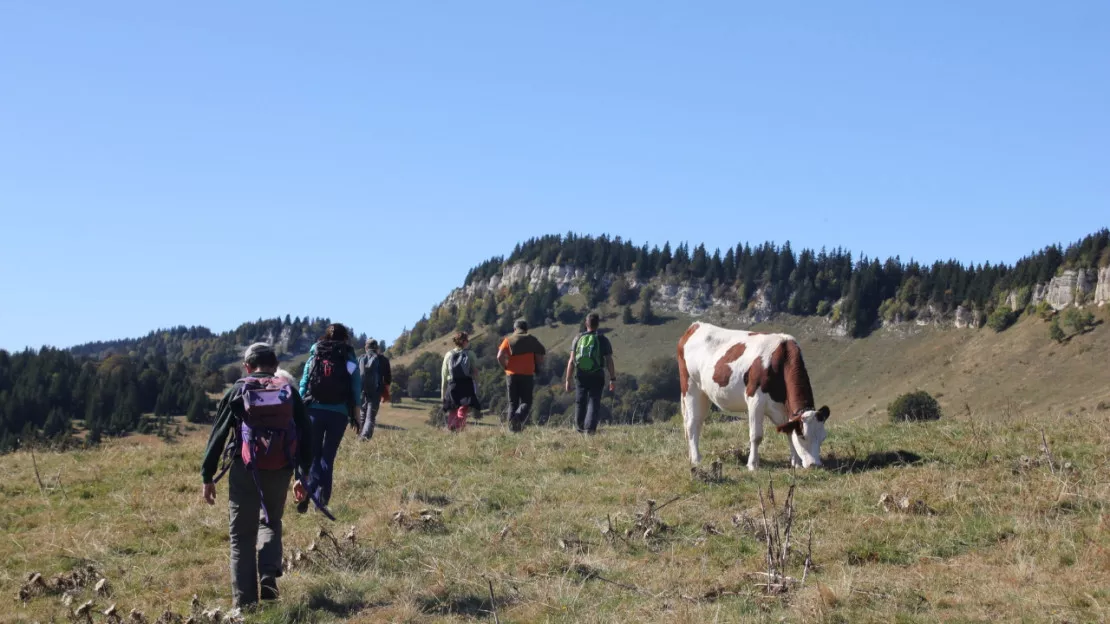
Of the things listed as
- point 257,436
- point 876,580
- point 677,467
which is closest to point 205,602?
point 257,436

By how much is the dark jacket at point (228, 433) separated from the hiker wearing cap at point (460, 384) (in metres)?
9.62

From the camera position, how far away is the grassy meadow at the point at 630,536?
759 cm

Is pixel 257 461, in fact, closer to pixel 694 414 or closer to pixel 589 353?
pixel 694 414

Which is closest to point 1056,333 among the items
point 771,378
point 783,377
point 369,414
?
point 369,414

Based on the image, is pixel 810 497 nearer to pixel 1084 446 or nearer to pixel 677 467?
pixel 677 467

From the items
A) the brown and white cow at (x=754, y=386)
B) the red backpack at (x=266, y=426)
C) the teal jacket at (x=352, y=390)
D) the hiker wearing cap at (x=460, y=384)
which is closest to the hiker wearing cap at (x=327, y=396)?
the teal jacket at (x=352, y=390)

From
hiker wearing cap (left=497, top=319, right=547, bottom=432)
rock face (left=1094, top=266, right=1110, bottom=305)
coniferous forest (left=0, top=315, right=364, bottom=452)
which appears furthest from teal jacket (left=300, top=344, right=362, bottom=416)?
rock face (left=1094, top=266, right=1110, bottom=305)

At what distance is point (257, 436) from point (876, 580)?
204 inches

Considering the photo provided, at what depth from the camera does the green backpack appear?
1709 centimetres

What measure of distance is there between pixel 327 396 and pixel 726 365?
5.90 m

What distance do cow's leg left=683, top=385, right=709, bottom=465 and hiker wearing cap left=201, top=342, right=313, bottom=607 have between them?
6.78 m

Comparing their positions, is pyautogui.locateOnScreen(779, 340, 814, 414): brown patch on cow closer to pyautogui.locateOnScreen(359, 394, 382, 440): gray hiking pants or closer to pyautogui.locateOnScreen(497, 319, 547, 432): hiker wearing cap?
pyautogui.locateOnScreen(497, 319, 547, 432): hiker wearing cap

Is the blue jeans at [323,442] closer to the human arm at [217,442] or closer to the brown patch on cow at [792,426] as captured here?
the human arm at [217,442]

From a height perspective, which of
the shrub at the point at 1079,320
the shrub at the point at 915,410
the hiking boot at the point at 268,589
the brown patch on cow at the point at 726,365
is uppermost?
the shrub at the point at 1079,320
